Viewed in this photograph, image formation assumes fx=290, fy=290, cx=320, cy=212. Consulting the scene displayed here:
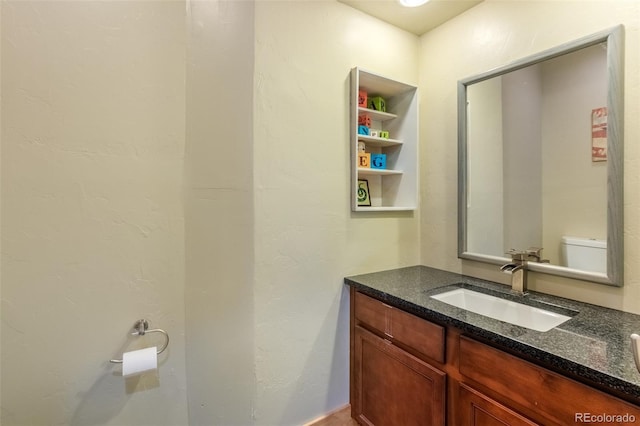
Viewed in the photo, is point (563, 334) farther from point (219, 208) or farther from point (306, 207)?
point (219, 208)

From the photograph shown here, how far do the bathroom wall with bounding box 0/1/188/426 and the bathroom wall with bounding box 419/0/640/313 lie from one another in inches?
57.2

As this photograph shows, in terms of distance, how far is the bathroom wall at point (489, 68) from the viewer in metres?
1.11

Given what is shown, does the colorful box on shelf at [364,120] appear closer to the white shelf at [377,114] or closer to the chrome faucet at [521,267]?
the white shelf at [377,114]

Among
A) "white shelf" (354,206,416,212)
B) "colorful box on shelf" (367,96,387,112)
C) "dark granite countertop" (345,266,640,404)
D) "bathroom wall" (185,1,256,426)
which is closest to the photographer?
"dark granite countertop" (345,266,640,404)

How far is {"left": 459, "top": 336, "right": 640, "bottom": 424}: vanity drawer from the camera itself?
0.74 meters

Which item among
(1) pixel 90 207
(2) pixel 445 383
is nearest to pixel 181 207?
(1) pixel 90 207

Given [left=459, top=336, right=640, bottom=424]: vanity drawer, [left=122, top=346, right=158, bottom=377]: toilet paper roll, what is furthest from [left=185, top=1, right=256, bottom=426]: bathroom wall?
[left=459, top=336, right=640, bottom=424]: vanity drawer

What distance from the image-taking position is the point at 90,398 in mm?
1147

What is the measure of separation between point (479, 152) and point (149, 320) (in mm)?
1866

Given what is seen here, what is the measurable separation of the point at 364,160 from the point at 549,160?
0.89 m

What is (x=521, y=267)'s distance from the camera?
1.37m

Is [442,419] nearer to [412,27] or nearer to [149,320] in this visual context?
[149,320]

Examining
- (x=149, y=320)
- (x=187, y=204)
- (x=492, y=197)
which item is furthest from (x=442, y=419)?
(x=187, y=204)

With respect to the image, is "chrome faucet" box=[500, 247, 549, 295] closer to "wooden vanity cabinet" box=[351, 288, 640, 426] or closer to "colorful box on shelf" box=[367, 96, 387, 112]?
"wooden vanity cabinet" box=[351, 288, 640, 426]
